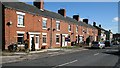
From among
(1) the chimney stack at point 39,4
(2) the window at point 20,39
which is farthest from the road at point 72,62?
(1) the chimney stack at point 39,4

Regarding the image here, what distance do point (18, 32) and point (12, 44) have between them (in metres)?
2.37

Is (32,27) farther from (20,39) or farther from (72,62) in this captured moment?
(72,62)

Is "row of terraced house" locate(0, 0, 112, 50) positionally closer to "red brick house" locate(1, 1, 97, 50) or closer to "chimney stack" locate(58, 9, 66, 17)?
"red brick house" locate(1, 1, 97, 50)

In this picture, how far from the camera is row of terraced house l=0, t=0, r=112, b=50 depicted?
30.5 m

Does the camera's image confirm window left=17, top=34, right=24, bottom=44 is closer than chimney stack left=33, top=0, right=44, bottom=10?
Yes

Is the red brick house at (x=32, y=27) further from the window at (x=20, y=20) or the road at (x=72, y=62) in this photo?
the road at (x=72, y=62)

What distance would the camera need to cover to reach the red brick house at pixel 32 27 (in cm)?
3055

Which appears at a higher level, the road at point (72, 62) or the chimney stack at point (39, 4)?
the chimney stack at point (39, 4)

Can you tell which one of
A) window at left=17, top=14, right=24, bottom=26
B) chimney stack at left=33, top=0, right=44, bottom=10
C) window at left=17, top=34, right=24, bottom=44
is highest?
Answer: chimney stack at left=33, top=0, right=44, bottom=10

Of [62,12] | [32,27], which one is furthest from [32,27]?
[62,12]

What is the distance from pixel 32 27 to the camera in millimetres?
36562

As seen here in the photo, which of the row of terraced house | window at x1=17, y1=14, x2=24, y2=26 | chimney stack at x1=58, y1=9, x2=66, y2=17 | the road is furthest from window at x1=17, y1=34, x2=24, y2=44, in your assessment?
chimney stack at x1=58, y1=9, x2=66, y2=17

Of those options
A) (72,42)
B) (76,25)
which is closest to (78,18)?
(76,25)

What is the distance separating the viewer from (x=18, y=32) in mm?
32375
